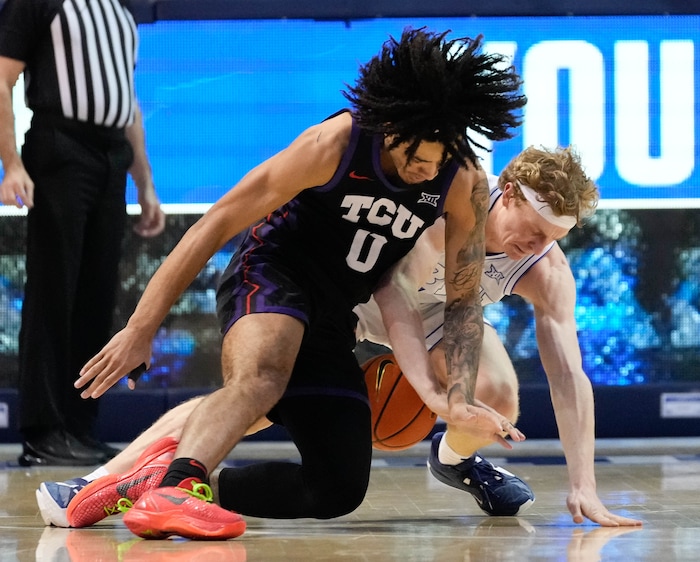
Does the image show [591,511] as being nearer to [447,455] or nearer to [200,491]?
[447,455]

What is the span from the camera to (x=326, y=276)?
3.18 meters

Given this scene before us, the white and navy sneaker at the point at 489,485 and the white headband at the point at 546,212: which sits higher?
the white headband at the point at 546,212

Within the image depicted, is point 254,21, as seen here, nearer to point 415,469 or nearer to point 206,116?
point 206,116

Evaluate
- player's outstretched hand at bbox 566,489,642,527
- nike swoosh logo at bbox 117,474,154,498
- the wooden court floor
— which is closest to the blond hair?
player's outstretched hand at bbox 566,489,642,527

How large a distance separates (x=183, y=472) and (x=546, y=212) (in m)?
1.28

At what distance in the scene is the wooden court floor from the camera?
8.63 ft

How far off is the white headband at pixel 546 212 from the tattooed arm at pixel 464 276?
0.85 ft

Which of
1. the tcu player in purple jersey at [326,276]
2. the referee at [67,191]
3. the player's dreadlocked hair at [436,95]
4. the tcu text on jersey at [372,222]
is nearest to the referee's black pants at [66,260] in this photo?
the referee at [67,191]

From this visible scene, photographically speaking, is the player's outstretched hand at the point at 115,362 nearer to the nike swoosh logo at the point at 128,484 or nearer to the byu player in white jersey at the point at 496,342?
the nike swoosh logo at the point at 128,484

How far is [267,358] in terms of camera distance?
9.40 feet

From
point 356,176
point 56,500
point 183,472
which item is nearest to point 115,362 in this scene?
point 183,472

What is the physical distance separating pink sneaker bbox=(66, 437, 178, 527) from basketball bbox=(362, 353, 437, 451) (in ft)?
2.50

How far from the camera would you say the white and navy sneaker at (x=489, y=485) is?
343 centimetres

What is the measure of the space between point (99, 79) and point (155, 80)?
0.44 meters
